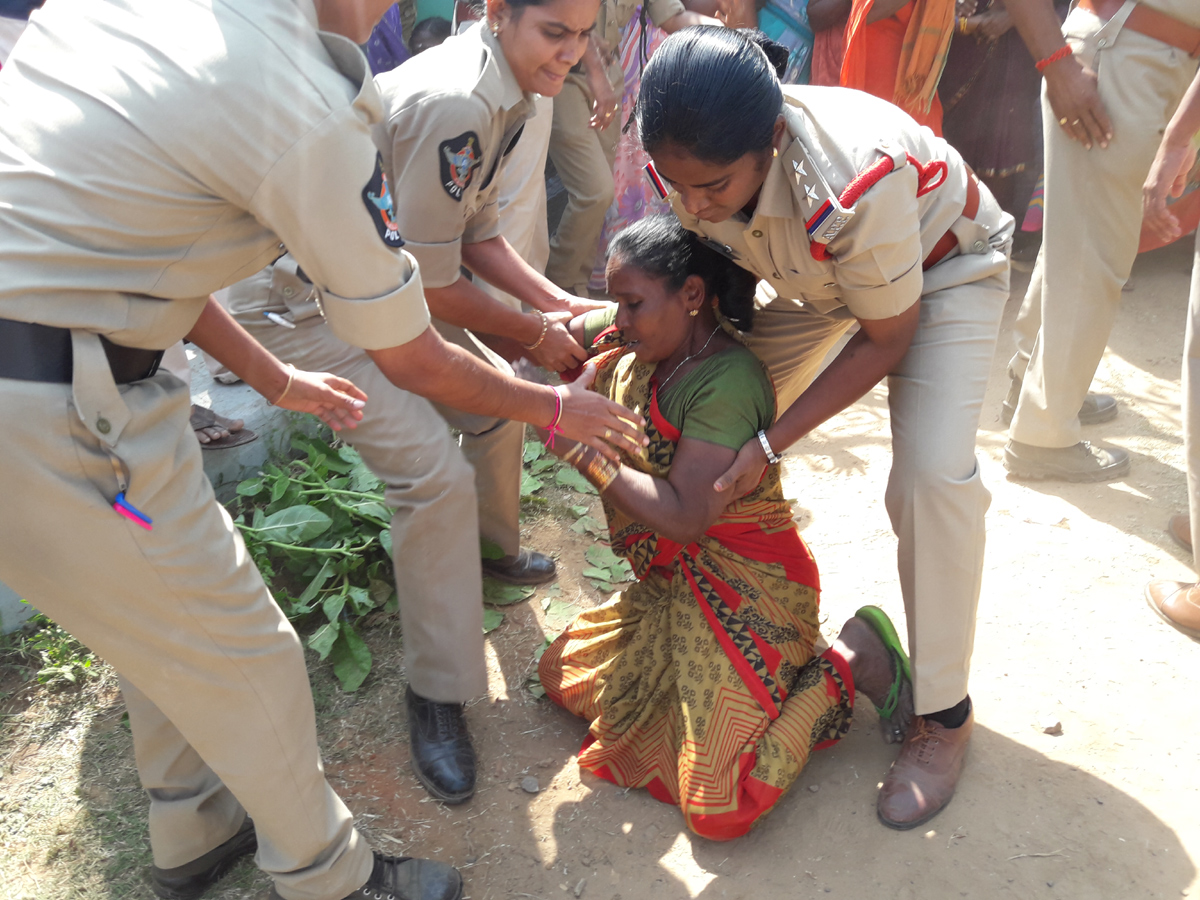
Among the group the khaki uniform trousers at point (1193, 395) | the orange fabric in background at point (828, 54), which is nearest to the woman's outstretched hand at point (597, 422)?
the khaki uniform trousers at point (1193, 395)

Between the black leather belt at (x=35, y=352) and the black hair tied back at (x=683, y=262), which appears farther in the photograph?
the black hair tied back at (x=683, y=262)

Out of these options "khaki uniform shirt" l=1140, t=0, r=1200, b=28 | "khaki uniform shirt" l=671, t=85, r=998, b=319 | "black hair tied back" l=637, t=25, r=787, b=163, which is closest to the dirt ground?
"khaki uniform shirt" l=671, t=85, r=998, b=319

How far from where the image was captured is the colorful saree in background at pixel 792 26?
5.26 metres

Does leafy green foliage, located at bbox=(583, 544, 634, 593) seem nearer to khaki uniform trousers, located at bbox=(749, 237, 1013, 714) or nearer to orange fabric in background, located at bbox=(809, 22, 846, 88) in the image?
khaki uniform trousers, located at bbox=(749, 237, 1013, 714)

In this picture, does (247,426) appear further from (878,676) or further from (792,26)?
(792,26)

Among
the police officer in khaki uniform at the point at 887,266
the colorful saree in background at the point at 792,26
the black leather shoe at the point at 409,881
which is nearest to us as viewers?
the police officer in khaki uniform at the point at 887,266

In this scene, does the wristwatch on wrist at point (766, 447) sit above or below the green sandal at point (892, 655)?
above

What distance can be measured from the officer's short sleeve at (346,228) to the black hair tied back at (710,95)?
0.62 meters

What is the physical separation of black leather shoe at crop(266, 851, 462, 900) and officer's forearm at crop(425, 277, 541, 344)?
1.44 meters

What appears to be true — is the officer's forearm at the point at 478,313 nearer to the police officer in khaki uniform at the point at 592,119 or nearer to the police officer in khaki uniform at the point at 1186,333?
the police officer in khaki uniform at the point at 1186,333

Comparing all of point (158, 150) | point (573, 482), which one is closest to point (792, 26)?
point (573, 482)

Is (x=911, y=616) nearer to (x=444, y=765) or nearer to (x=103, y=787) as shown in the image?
(x=444, y=765)

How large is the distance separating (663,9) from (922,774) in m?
4.00

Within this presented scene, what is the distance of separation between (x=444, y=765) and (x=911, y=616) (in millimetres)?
1314
